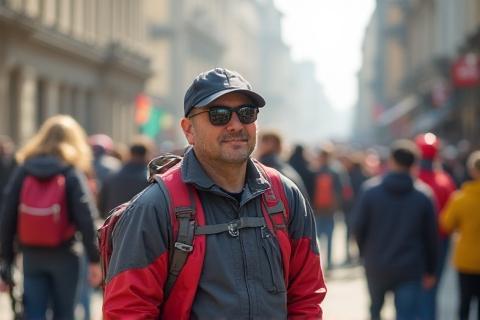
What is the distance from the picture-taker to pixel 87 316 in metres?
9.60

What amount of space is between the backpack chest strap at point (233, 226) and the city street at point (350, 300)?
23.7 ft

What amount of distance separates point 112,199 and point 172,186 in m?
5.84

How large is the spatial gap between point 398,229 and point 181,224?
15.6 ft

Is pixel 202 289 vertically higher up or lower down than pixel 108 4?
lower down

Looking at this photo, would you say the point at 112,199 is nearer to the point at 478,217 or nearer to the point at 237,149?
the point at 478,217

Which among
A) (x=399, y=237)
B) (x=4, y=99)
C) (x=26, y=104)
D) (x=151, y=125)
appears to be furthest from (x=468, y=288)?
(x=151, y=125)

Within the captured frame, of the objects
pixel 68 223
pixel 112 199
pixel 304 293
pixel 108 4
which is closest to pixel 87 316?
pixel 112 199

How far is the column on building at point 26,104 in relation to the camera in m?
28.1

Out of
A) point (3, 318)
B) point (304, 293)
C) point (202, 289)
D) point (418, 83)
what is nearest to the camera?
point (202, 289)

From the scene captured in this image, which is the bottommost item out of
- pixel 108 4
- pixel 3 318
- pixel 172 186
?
pixel 3 318

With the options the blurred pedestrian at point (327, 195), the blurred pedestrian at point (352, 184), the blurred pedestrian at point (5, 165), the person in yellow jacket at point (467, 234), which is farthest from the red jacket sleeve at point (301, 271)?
the blurred pedestrian at point (352, 184)

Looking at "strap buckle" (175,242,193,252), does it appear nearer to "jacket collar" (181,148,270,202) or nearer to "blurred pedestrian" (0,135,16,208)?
"jacket collar" (181,148,270,202)

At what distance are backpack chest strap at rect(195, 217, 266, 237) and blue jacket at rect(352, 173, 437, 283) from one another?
450 centimetres

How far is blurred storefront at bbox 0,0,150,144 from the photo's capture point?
27062mm
